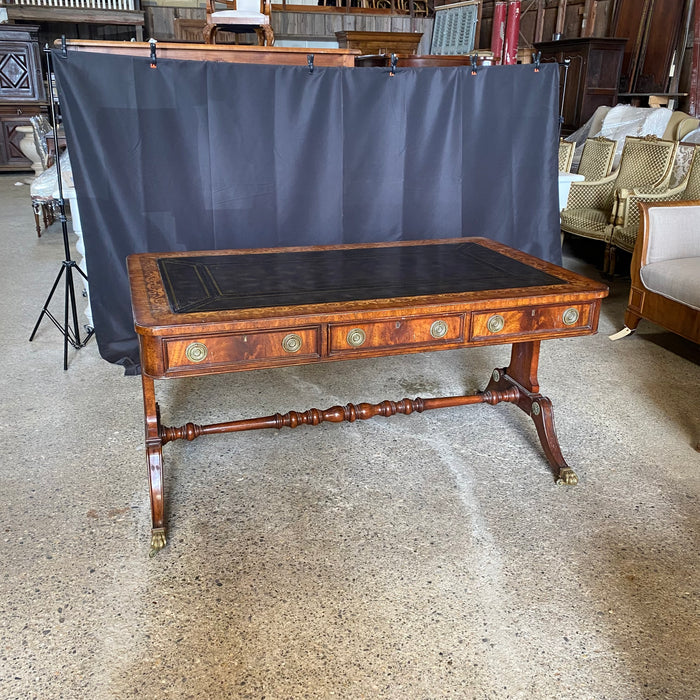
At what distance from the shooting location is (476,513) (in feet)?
6.90

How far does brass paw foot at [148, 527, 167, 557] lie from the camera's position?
6.19ft

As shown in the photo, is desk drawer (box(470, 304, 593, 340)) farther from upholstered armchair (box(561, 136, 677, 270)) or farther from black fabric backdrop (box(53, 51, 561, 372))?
upholstered armchair (box(561, 136, 677, 270))

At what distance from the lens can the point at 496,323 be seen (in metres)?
1.99

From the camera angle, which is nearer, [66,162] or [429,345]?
[429,345]

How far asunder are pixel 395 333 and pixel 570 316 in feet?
1.86

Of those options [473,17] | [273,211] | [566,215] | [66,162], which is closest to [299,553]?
[273,211]

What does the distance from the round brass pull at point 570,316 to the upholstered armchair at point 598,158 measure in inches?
126

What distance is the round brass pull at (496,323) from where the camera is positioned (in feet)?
6.49

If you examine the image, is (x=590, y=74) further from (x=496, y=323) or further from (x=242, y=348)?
(x=242, y=348)

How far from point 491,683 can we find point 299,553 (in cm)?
63

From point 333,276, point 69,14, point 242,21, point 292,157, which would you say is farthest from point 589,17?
point 333,276

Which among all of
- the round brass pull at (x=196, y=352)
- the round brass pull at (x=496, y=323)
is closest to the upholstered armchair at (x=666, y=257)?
the round brass pull at (x=496, y=323)

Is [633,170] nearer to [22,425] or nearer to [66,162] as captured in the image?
[66,162]

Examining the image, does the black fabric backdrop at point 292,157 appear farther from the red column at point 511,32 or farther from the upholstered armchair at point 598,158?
the upholstered armchair at point 598,158
